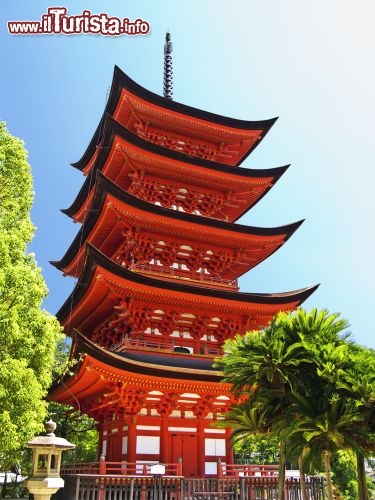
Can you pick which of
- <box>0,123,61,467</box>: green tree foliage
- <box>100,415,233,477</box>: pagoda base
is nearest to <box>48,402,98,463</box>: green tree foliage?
<box>100,415,233,477</box>: pagoda base

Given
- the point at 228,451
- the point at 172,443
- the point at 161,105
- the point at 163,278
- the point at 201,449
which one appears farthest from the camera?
the point at 161,105

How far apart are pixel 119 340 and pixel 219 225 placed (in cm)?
653

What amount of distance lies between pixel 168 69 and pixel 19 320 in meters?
24.5

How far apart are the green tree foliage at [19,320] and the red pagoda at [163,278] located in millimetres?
2476

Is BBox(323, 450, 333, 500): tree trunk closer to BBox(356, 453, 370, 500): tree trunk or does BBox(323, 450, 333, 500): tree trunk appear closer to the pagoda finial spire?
BBox(356, 453, 370, 500): tree trunk

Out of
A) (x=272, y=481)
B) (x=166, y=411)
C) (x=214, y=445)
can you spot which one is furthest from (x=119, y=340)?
(x=272, y=481)

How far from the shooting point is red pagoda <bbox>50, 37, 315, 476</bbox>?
16219 mm

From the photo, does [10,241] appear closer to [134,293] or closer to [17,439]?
[17,439]

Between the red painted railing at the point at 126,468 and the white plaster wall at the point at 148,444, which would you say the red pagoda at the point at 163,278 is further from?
the red painted railing at the point at 126,468

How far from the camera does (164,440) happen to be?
1620 centimetres

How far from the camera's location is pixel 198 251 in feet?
69.1

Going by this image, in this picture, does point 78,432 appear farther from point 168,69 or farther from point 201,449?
point 168,69

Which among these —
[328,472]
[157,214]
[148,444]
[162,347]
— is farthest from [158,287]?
[328,472]

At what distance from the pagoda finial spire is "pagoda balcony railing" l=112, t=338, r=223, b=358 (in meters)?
17.7
